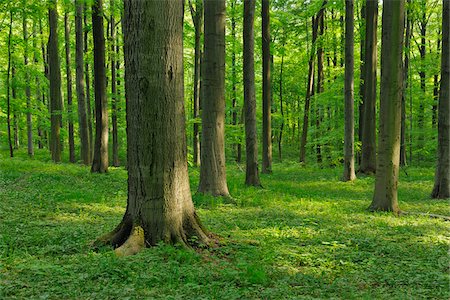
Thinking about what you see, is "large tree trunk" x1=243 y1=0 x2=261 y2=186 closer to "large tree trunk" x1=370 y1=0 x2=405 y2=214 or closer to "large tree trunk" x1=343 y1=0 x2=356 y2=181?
"large tree trunk" x1=343 y1=0 x2=356 y2=181

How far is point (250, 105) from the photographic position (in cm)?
1336

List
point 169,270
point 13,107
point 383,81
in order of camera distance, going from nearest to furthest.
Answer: point 169,270 → point 383,81 → point 13,107

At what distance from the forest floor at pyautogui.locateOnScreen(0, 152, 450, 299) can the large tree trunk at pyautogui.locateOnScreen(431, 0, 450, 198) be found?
126 cm

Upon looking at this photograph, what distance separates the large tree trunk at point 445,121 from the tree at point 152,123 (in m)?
9.02

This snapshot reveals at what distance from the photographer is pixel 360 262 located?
547 centimetres

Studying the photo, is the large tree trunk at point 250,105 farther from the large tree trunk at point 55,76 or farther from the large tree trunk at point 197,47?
the large tree trunk at point 55,76

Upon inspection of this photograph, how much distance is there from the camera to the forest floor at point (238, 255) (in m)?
4.17

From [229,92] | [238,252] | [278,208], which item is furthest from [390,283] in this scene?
[229,92]

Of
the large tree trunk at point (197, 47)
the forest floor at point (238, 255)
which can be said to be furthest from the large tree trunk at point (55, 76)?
the forest floor at point (238, 255)

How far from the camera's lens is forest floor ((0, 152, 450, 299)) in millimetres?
4168

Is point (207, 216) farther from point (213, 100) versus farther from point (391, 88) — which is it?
point (391, 88)

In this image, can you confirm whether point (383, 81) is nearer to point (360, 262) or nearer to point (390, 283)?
point (360, 262)

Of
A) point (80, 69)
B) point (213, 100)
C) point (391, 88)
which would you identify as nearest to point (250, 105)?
point (213, 100)

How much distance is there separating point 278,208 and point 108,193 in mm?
4820
